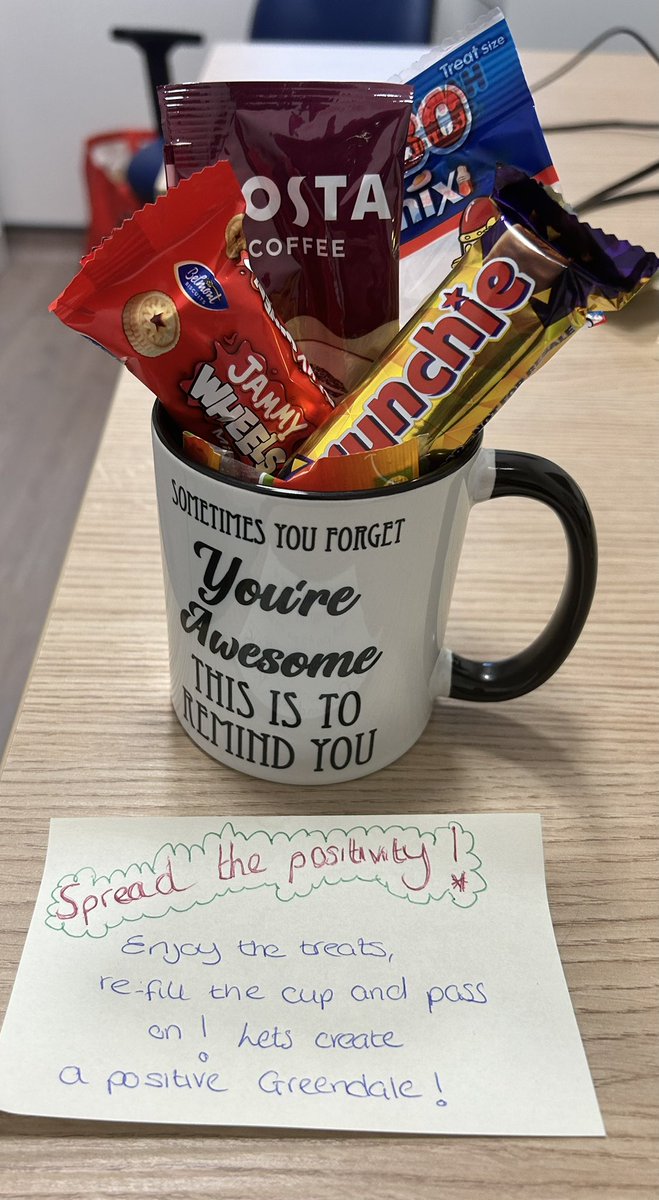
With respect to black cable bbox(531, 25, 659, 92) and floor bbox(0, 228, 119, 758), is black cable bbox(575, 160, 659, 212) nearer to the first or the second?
black cable bbox(531, 25, 659, 92)

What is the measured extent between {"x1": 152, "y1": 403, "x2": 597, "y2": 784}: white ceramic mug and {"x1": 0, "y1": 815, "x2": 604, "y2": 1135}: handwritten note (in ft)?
0.13

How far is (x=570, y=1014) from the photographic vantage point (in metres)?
0.31

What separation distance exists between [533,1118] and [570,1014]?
0.13 feet

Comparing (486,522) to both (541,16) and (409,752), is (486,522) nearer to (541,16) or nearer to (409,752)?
(409,752)

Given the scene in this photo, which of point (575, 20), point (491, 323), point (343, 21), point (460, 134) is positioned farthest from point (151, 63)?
point (491, 323)

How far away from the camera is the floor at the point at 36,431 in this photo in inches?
53.3

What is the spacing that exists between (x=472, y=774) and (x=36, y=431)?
5.07 feet

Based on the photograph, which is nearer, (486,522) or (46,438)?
(486,522)

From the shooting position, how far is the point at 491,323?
31 centimetres

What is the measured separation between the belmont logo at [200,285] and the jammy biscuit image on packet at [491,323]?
0.06 m

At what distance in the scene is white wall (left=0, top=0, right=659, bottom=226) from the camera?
2107mm

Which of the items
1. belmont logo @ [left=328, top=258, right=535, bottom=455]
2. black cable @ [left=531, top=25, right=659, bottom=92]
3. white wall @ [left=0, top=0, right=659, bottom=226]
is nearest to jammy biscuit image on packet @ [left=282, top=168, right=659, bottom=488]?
belmont logo @ [left=328, top=258, right=535, bottom=455]

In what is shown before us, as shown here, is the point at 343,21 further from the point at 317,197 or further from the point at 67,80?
the point at 317,197

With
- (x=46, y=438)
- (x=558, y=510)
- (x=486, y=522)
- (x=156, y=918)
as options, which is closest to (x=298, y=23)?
(x=46, y=438)
